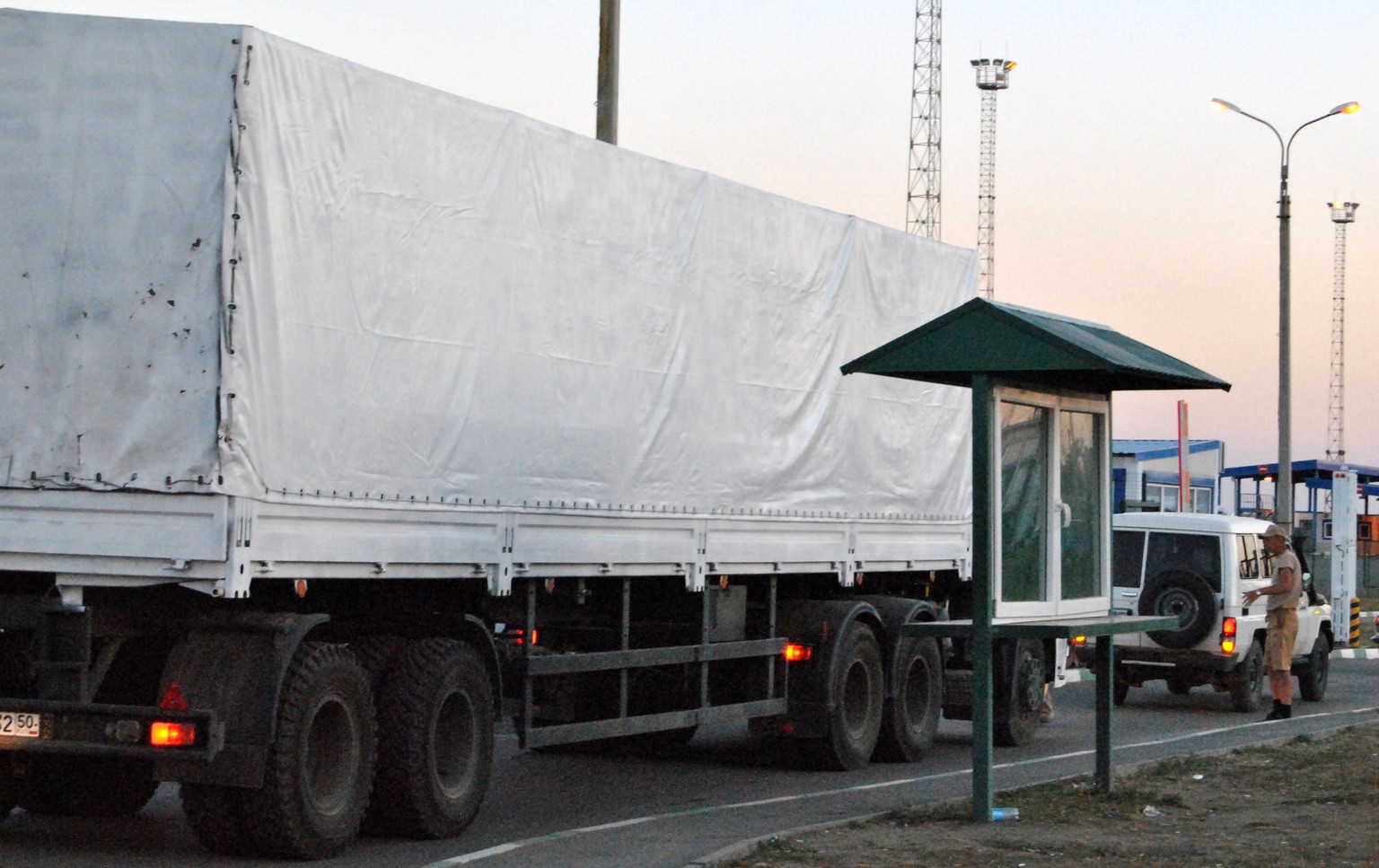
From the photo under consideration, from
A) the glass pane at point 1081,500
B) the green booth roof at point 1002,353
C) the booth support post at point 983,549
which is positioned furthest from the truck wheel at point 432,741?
the glass pane at point 1081,500

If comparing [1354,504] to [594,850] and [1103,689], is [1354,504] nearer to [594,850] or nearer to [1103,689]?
[1103,689]

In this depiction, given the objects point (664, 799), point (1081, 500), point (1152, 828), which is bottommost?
point (664, 799)

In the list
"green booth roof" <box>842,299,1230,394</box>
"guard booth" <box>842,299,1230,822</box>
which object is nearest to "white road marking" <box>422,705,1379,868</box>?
"guard booth" <box>842,299,1230,822</box>

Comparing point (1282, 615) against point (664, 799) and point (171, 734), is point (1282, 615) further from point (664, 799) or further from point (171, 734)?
point (171, 734)

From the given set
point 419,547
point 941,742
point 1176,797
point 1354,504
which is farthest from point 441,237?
point 1354,504

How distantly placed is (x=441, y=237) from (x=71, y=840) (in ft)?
12.0

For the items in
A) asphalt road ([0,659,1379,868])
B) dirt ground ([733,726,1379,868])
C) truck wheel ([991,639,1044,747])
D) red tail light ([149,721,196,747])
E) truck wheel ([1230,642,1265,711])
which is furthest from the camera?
truck wheel ([1230,642,1265,711])

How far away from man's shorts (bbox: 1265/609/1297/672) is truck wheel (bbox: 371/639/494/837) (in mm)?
10343

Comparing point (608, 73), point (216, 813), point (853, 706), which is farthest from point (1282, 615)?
point (216, 813)

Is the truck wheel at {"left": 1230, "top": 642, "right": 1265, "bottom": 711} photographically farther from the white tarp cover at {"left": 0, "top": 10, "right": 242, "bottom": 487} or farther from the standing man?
the white tarp cover at {"left": 0, "top": 10, "right": 242, "bottom": 487}

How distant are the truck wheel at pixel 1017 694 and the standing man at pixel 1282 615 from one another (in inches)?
130

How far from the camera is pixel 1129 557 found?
2056cm

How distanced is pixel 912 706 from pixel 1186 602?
5.34 metres

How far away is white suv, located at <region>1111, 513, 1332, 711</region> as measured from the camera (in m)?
19.6
